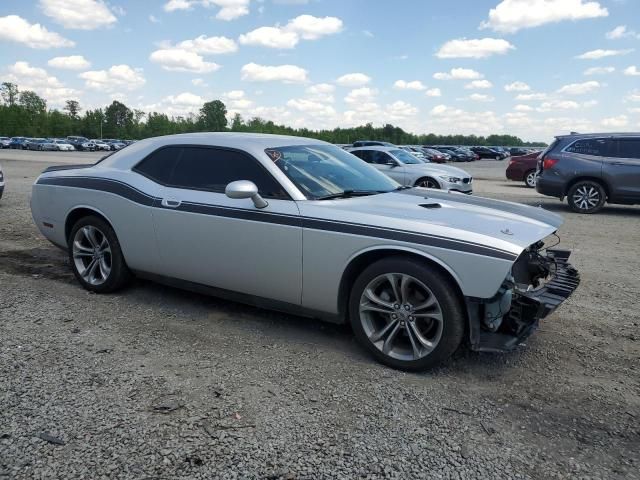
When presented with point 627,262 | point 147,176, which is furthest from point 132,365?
point 627,262

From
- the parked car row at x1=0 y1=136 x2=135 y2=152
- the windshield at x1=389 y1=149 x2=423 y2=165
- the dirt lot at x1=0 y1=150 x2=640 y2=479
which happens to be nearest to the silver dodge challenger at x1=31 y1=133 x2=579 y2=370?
the dirt lot at x1=0 y1=150 x2=640 y2=479

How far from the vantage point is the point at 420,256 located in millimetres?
3428

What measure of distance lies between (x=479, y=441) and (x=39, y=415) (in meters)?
2.33

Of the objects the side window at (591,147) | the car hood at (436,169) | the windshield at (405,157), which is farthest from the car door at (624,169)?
the windshield at (405,157)

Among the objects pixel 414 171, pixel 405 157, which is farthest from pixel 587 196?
pixel 405 157

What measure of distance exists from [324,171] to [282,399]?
1909 mm

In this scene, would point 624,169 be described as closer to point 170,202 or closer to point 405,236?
point 405,236

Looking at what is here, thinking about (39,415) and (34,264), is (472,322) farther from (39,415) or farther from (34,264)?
(34,264)

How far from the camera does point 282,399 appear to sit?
3.15m

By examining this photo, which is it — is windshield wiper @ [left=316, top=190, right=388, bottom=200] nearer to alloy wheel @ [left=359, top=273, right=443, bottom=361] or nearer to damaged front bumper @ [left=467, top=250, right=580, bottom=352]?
alloy wheel @ [left=359, top=273, right=443, bottom=361]

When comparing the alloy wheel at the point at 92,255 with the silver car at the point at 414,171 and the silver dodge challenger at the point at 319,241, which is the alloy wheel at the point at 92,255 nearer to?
the silver dodge challenger at the point at 319,241

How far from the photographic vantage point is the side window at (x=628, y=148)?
36.5 feet

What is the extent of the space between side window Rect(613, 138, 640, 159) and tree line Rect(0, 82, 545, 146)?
83.7 m

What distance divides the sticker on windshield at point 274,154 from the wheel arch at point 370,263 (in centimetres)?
111
